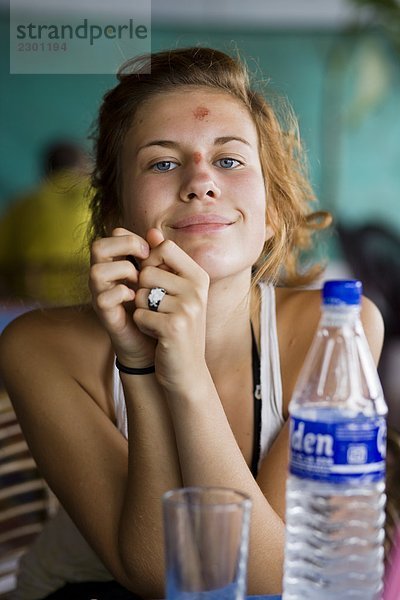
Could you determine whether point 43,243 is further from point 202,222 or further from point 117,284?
point 117,284

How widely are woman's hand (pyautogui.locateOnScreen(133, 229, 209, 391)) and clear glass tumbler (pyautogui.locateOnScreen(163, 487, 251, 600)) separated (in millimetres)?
359

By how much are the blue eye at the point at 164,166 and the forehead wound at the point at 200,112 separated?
0.09 meters

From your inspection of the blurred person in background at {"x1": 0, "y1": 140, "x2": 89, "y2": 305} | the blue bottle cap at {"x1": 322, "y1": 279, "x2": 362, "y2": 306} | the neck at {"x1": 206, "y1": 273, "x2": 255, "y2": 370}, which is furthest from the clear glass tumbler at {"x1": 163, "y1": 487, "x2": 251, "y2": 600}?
the blurred person in background at {"x1": 0, "y1": 140, "x2": 89, "y2": 305}

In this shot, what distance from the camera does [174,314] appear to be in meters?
1.09

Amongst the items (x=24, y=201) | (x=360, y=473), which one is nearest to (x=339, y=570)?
(x=360, y=473)

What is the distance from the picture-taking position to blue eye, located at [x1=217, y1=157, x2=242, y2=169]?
1.41 m

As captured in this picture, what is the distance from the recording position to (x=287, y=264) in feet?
6.07

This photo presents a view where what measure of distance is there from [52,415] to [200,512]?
0.74m

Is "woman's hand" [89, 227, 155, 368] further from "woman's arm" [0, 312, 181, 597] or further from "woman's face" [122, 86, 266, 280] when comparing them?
"woman's face" [122, 86, 266, 280]

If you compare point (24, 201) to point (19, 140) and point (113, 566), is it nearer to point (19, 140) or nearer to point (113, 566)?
point (19, 140)

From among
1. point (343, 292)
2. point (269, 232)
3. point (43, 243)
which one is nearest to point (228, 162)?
point (269, 232)

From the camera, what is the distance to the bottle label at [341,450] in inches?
31.4

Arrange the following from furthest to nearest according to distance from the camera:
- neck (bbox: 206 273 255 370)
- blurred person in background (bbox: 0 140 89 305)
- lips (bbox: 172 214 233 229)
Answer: blurred person in background (bbox: 0 140 89 305) → neck (bbox: 206 273 255 370) → lips (bbox: 172 214 233 229)

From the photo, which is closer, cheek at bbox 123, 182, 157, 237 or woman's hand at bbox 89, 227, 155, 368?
woman's hand at bbox 89, 227, 155, 368
